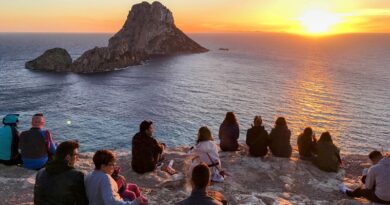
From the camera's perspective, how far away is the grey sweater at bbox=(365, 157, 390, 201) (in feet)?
40.1

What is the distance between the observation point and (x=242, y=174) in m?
15.8

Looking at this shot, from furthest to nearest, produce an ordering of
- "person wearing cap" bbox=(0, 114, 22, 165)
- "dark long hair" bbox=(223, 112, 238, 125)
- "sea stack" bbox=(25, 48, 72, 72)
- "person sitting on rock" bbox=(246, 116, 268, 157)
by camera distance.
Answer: "sea stack" bbox=(25, 48, 72, 72) < "dark long hair" bbox=(223, 112, 238, 125) < "person sitting on rock" bbox=(246, 116, 268, 157) < "person wearing cap" bbox=(0, 114, 22, 165)

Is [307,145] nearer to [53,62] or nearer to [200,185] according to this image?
[200,185]

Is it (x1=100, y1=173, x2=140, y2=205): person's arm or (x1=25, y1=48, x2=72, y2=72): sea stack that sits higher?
(x1=100, y1=173, x2=140, y2=205): person's arm

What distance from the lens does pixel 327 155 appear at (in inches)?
652

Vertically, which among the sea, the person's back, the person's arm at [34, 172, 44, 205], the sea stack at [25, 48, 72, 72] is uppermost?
the person's back

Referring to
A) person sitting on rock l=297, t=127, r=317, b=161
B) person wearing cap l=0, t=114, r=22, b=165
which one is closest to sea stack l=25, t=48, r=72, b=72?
person wearing cap l=0, t=114, r=22, b=165

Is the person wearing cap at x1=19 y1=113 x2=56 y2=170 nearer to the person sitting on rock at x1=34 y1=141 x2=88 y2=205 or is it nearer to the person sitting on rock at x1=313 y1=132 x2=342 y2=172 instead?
the person sitting on rock at x1=34 y1=141 x2=88 y2=205

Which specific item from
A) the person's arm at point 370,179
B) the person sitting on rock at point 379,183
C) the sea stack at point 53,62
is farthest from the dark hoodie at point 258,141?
the sea stack at point 53,62

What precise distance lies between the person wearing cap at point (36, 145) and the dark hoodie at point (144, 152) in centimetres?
308

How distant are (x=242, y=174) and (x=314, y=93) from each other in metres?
78.4

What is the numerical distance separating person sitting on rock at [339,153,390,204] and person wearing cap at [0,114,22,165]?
12.8 meters

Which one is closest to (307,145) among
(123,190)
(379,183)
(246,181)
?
(246,181)

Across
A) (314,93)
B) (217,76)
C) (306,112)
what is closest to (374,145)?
(306,112)
